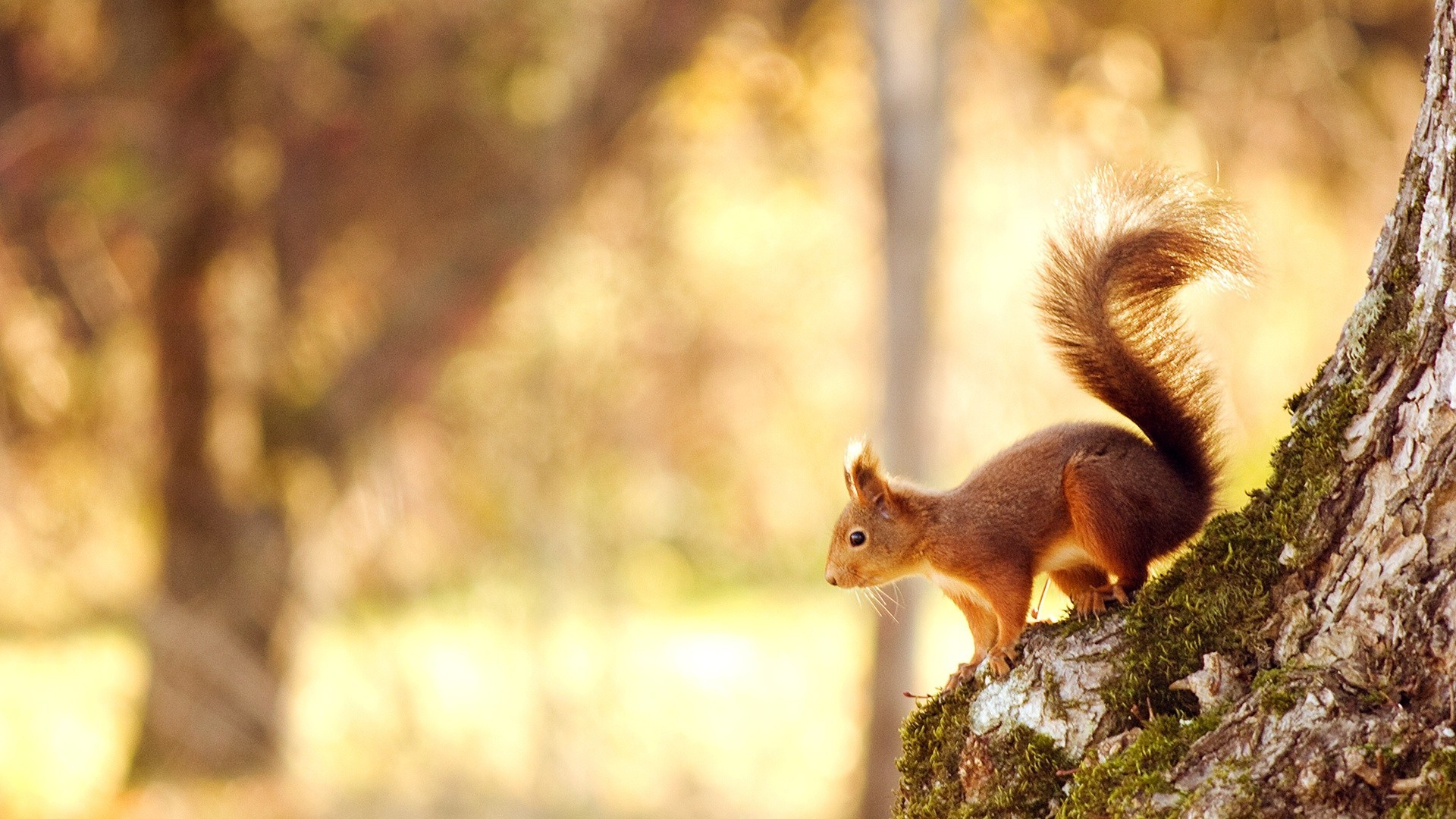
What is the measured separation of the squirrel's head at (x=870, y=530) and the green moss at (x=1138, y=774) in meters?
0.48

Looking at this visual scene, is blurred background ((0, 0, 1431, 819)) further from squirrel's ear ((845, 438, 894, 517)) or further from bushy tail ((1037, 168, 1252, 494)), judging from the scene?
bushy tail ((1037, 168, 1252, 494))

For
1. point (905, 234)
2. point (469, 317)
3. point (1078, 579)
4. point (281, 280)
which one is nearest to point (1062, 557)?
point (1078, 579)

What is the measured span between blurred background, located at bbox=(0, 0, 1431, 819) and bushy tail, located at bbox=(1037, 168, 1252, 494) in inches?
112

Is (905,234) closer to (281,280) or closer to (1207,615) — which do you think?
(281,280)

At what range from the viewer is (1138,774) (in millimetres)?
1056

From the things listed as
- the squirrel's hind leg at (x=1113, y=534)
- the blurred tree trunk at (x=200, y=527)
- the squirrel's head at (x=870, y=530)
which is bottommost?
the squirrel's hind leg at (x=1113, y=534)

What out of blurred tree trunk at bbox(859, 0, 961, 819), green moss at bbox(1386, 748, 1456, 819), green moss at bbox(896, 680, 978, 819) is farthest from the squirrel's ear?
blurred tree trunk at bbox(859, 0, 961, 819)

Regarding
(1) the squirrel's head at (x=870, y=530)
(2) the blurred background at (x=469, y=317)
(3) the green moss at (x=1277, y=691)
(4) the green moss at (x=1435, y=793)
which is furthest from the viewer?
(2) the blurred background at (x=469, y=317)

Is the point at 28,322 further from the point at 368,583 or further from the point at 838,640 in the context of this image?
the point at 838,640

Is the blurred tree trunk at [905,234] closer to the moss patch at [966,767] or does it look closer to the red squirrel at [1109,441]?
the red squirrel at [1109,441]

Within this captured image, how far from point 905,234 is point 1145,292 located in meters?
2.58

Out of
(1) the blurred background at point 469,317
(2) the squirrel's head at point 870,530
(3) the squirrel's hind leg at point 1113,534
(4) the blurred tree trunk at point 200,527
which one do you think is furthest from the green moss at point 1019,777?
(4) the blurred tree trunk at point 200,527

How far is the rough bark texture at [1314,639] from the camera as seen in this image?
976mm

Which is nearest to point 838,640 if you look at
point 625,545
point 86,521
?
point 625,545
